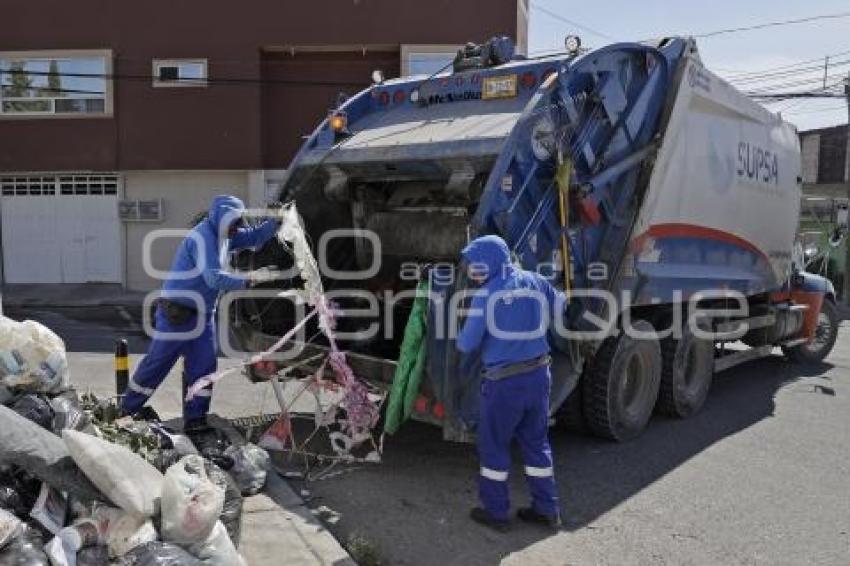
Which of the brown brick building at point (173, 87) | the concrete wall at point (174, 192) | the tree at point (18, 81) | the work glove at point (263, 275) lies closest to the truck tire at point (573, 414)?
the work glove at point (263, 275)

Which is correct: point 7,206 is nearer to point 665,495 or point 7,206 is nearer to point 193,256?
point 193,256

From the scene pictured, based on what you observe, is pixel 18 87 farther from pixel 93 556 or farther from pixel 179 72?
pixel 93 556

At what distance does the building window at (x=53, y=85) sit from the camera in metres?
16.9

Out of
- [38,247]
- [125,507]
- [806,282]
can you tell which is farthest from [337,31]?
[125,507]

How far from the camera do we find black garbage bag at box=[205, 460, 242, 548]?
3.74 metres

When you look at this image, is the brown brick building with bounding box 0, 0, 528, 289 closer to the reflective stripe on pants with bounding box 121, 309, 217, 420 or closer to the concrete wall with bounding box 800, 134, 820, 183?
the reflective stripe on pants with bounding box 121, 309, 217, 420

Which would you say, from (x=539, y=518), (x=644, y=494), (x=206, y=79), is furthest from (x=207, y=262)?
(x=206, y=79)

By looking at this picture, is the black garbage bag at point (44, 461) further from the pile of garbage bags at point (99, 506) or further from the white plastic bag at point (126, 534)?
the white plastic bag at point (126, 534)

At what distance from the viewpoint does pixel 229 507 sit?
12.4ft

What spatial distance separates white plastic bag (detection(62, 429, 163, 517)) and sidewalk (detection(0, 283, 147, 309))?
1238 centimetres

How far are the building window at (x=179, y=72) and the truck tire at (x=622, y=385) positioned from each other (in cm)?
1307

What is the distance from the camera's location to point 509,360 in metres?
4.23

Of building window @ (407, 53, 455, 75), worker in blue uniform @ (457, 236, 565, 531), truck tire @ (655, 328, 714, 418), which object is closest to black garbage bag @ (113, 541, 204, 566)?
worker in blue uniform @ (457, 236, 565, 531)

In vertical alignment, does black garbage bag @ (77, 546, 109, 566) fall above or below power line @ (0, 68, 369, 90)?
below
